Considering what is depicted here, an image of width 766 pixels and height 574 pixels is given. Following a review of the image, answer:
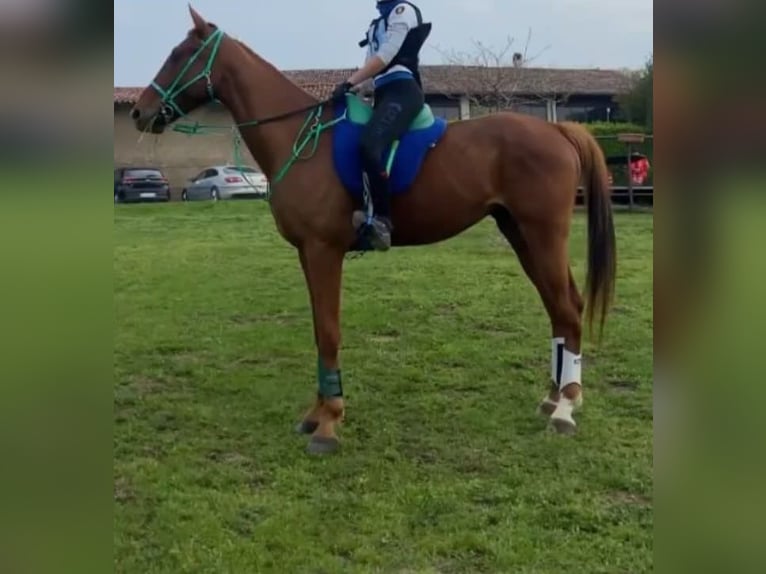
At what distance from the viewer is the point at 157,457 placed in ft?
14.0

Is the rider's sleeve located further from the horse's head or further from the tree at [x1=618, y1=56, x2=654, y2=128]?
the tree at [x1=618, y1=56, x2=654, y2=128]

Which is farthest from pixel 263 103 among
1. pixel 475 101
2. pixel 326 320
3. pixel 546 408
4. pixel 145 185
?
pixel 145 185

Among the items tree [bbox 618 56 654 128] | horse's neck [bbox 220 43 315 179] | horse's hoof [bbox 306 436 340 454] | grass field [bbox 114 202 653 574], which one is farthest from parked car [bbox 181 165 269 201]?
tree [bbox 618 56 654 128]

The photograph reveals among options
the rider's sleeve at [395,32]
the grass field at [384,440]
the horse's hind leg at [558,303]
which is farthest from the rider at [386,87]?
the grass field at [384,440]

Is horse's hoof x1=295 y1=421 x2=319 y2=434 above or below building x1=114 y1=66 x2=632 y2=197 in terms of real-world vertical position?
below

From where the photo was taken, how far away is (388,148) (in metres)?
4.57

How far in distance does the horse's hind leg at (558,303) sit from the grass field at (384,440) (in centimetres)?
19

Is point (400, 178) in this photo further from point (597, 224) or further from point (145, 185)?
point (145, 185)

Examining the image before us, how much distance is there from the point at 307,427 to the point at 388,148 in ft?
5.25

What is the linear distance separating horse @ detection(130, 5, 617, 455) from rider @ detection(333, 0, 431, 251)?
0.34 ft

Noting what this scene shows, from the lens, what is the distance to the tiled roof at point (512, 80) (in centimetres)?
2661

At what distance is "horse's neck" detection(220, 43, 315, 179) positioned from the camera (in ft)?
15.6
